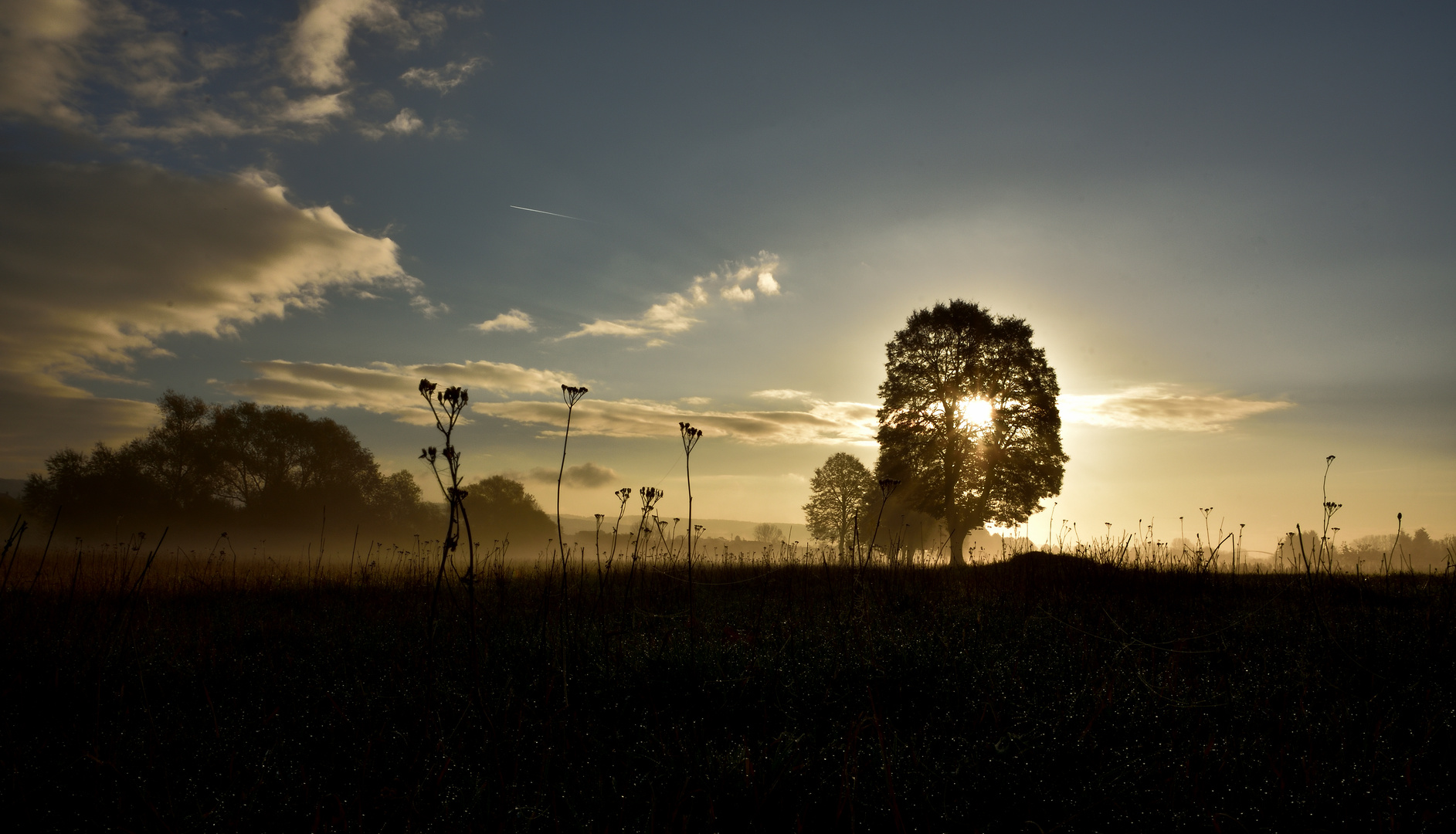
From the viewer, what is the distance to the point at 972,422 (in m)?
26.4

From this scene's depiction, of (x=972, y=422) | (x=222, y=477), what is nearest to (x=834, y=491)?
(x=972, y=422)

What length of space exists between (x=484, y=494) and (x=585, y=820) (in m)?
61.3

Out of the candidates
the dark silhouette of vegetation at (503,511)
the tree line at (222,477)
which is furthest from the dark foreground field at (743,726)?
the dark silhouette of vegetation at (503,511)

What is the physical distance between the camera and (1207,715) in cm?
314

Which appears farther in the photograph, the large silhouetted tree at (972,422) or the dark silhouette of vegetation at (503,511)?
the dark silhouette of vegetation at (503,511)

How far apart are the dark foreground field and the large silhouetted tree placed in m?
21.7

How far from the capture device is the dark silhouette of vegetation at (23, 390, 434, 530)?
37.8 m

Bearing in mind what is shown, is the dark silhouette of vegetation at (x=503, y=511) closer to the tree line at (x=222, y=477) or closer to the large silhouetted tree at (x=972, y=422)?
the tree line at (x=222, y=477)

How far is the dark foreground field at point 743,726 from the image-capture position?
7.43 ft

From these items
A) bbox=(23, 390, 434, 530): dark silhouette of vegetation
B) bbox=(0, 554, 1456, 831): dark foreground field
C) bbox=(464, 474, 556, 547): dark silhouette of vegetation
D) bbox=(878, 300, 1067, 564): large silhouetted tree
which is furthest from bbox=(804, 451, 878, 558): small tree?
bbox=(0, 554, 1456, 831): dark foreground field

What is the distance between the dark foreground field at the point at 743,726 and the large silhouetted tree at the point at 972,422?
21672mm

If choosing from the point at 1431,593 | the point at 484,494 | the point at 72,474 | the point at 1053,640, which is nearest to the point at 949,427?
the point at 1431,593

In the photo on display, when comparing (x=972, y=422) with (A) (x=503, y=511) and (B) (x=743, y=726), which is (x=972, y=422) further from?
(A) (x=503, y=511)

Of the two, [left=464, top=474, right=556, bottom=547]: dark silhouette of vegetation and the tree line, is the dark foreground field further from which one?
[left=464, top=474, right=556, bottom=547]: dark silhouette of vegetation
